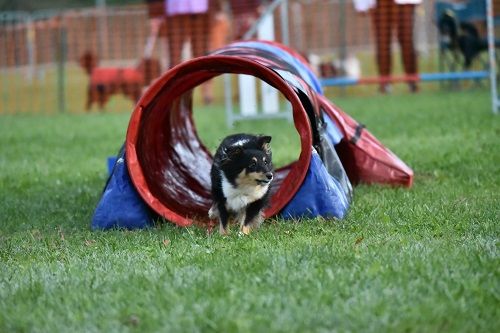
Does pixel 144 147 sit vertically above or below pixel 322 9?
below

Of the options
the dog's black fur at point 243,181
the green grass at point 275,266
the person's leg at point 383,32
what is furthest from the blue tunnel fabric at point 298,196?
the person's leg at point 383,32

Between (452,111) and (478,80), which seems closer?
(452,111)

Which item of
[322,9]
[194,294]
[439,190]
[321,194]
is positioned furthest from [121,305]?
[322,9]

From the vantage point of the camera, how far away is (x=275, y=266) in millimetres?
4648

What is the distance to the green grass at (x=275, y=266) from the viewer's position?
3869 millimetres

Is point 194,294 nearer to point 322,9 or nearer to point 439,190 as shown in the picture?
point 439,190

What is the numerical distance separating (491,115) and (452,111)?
115 centimetres

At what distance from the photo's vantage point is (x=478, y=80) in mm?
17797

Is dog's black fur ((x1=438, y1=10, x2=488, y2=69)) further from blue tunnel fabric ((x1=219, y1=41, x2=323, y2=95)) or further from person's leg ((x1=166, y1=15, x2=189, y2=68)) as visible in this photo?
blue tunnel fabric ((x1=219, y1=41, x2=323, y2=95))

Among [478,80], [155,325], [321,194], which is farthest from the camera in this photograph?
[478,80]

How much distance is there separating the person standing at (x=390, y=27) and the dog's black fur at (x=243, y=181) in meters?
8.97

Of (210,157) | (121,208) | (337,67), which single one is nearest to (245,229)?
(121,208)

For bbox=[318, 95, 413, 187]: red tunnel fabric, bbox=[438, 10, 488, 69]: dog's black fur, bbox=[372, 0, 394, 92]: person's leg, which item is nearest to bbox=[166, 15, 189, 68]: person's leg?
bbox=[372, 0, 394, 92]: person's leg

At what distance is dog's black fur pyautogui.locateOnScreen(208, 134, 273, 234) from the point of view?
6039 mm
